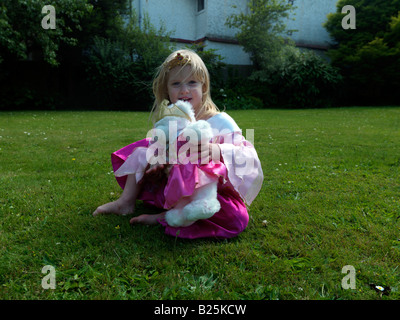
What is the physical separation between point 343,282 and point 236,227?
2.32 ft

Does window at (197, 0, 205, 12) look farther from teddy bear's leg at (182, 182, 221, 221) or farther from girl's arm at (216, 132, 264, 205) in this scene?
teddy bear's leg at (182, 182, 221, 221)

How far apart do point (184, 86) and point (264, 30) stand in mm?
15880

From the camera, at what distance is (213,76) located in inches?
581

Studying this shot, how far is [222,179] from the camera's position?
1.96 m

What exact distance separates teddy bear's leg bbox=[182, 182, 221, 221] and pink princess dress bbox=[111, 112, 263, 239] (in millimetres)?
64

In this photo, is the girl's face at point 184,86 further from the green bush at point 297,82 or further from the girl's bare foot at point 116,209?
the green bush at point 297,82

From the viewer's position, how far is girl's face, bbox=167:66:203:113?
2150 millimetres

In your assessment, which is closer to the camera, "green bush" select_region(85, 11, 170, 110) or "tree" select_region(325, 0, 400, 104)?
"green bush" select_region(85, 11, 170, 110)

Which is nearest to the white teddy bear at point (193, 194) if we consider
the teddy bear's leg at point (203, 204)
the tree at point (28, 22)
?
the teddy bear's leg at point (203, 204)

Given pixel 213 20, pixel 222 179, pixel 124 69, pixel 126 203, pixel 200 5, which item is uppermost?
pixel 200 5

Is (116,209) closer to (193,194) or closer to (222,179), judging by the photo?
(193,194)

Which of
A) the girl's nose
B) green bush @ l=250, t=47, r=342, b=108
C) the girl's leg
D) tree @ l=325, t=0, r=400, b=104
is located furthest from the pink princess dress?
tree @ l=325, t=0, r=400, b=104

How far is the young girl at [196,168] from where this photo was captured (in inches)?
76.3

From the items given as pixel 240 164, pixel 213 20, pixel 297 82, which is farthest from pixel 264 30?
pixel 240 164
